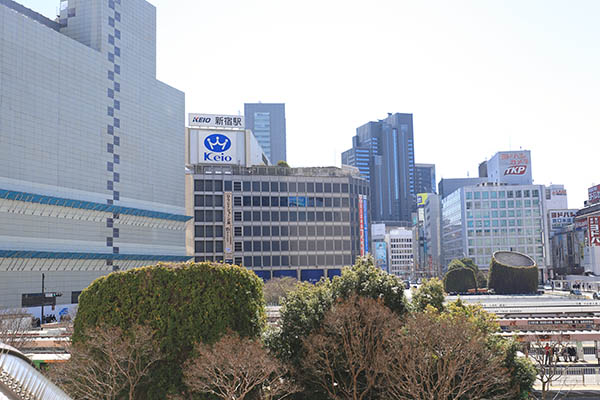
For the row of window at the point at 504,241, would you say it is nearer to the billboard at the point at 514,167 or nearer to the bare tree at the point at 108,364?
the billboard at the point at 514,167

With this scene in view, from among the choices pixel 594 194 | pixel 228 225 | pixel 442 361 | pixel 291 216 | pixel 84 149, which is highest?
pixel 84 149

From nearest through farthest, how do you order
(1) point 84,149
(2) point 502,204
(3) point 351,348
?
(3) point 351,348
(1) point 84,149
(2) point 502,204

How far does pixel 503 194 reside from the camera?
168000 millimetres

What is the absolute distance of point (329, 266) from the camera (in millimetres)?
127562

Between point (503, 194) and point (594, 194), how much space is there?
25.0 meters

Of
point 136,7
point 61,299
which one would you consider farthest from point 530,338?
point 136,7

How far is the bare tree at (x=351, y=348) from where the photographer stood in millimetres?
30625

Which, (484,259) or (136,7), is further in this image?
(484,259)

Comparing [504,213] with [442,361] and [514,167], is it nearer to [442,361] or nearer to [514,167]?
[514,167]

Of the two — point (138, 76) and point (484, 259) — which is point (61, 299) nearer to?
point (138, 76)

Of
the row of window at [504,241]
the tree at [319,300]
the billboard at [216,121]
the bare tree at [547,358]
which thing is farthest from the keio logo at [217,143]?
the tree at [319,300]

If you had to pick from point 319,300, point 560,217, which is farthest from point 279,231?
point 560,217

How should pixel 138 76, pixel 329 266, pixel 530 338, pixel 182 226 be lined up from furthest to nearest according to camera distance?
pixel 329 266
pixel 182 226
pixel 138 76
pixel 530 338

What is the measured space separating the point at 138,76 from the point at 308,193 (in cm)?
4524
